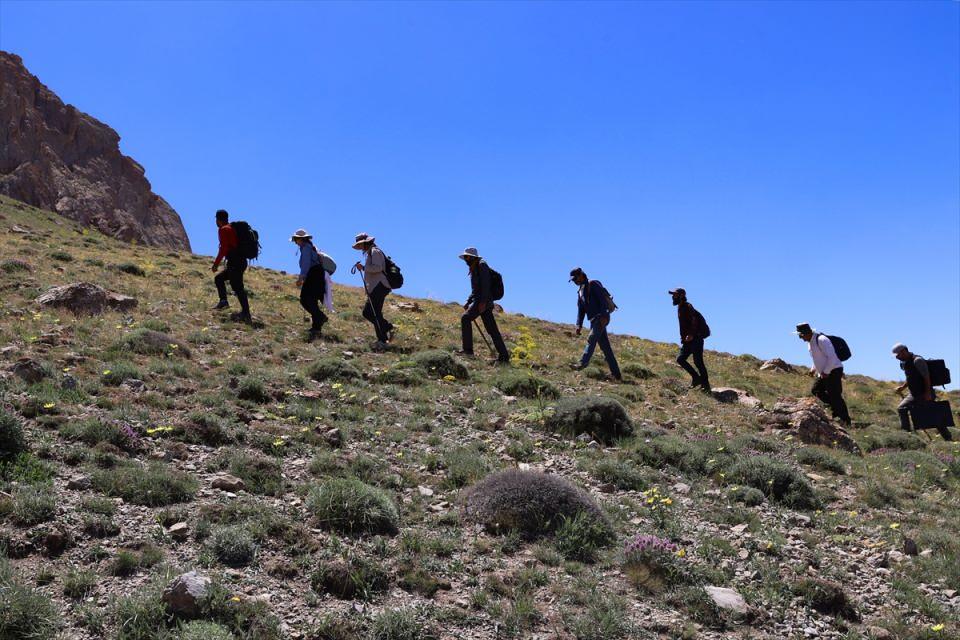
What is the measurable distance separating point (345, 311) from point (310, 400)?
401 inches

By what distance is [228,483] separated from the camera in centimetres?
762

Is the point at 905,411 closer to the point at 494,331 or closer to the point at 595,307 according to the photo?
the point at 595,307

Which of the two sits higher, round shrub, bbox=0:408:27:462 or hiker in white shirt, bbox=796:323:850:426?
hiker in white shirt, bbox=796:323:850:426

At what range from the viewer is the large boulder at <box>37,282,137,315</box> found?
14727 mm

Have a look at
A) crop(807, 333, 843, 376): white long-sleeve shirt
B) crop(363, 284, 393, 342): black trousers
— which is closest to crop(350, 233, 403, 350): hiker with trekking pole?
crop(363, 284, 393, 342): black trousers

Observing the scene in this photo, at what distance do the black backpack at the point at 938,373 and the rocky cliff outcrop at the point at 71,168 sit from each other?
190 feet

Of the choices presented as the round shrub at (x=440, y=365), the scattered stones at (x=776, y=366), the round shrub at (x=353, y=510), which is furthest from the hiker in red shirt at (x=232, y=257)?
the scattered stones at (x=776, y=366)

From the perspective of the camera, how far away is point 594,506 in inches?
313

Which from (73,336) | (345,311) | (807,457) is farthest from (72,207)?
(807,457)

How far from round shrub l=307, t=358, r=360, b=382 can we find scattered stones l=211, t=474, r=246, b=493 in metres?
4.97

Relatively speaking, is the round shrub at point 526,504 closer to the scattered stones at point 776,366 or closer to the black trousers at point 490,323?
the black trousers at point 490,323

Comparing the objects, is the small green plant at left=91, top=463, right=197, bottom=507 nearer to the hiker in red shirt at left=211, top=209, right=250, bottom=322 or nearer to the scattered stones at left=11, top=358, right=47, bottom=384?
the scattered stones at left=11, top=358, right=47, bottom=384

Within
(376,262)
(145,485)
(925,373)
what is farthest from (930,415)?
(145,485)

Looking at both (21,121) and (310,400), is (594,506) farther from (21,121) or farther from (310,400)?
(21,121)
